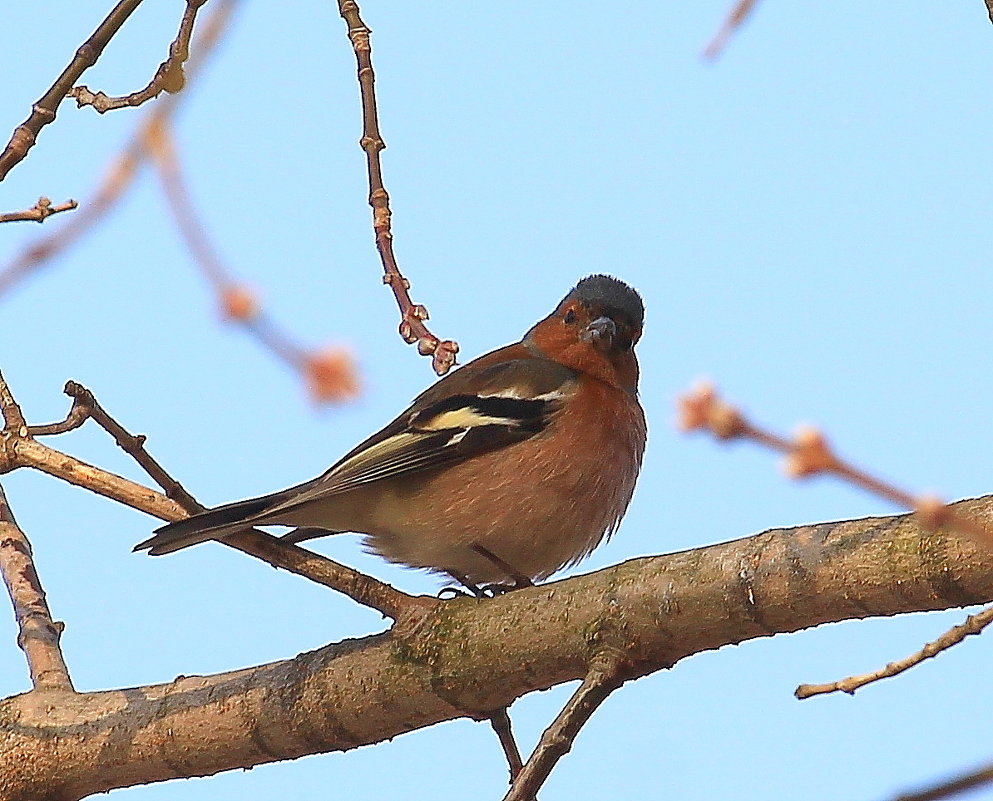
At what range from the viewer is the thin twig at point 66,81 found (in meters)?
3.31

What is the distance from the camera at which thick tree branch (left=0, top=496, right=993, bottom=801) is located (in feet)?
10.9

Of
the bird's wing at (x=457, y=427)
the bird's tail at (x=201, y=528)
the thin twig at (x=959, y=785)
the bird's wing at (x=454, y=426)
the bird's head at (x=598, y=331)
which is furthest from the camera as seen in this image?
the bird's head at (x=598, y=331)

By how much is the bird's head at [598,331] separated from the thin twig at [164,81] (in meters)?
3.88

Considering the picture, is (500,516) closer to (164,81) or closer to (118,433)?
(118,433)

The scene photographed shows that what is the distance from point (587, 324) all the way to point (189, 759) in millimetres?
3749

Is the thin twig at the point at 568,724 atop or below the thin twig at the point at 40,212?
below

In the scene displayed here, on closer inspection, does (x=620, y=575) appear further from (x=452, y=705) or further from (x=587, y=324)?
(x=587, y=324)

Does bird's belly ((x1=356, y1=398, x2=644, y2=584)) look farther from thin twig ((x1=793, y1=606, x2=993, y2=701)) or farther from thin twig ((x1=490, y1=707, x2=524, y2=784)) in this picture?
thin twig ((x1=793, y1=606, x2=993, y2=701))

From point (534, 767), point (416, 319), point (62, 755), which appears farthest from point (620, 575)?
point (62, 755)

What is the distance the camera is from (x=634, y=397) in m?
7.17

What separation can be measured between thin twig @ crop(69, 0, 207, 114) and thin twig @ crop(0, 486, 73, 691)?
7.38 ft

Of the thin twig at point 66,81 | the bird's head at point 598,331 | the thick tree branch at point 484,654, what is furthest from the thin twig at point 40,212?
the bird's head at point 598,331

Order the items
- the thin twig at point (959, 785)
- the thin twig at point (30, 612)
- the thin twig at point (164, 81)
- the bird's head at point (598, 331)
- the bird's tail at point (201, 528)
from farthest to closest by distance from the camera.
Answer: the bird's head at point (598, 331), the thin twig at point (30, 612), the bird's tail at point (201, 528), the thin twig at point (164, 81), the thin twig at point (959, 785)

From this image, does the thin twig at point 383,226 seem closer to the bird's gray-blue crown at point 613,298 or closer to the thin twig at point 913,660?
the thin twig at point 913,660
